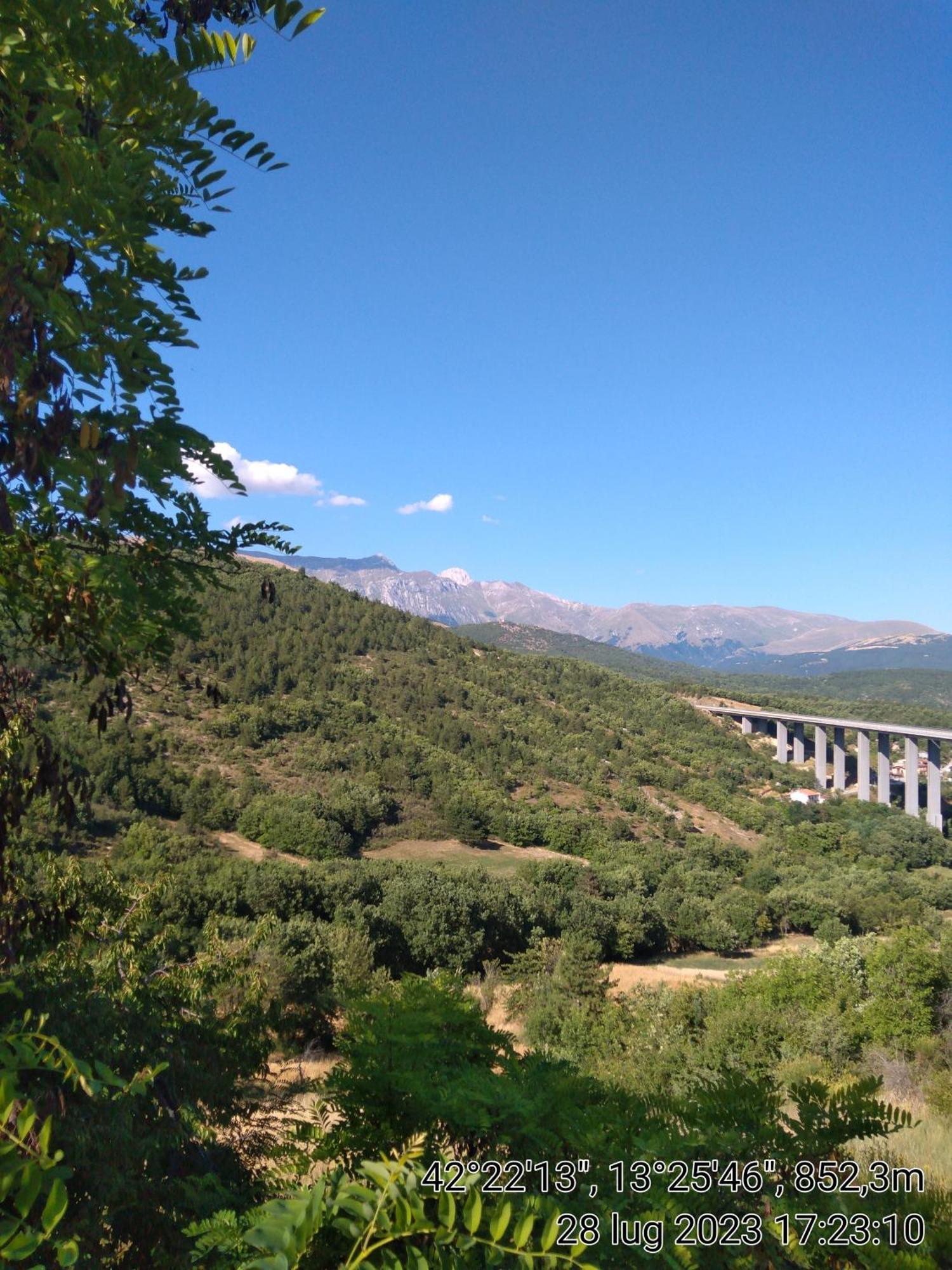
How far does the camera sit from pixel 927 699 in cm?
14700

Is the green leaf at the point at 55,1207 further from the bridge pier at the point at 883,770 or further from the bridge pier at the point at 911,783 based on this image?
the bridge pier at the point at 883,770

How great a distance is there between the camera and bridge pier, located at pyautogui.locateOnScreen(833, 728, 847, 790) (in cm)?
6838

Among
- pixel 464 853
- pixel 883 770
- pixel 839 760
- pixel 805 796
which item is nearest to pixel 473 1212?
pixel 464 853

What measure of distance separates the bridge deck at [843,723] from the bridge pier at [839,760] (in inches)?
76.6

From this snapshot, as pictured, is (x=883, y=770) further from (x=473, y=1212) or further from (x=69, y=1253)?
(x=69, y=1253)

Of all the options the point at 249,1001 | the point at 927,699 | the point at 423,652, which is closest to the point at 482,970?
the point at 249,1001

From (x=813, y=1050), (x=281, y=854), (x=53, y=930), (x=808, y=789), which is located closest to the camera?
(x=53, y=930)

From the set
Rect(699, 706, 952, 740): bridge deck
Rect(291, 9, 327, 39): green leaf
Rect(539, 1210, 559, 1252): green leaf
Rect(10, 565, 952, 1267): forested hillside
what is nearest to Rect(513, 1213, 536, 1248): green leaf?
Rect(539, 1210, 559, 1252): green leaf

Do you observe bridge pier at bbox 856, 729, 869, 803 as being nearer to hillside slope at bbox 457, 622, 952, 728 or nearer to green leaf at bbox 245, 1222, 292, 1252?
hillside slope at bbox 457, 622, 952, 728

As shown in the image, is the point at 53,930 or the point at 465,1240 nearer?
the point at 465,1240

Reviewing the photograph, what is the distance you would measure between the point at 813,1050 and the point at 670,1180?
11579 millimetres

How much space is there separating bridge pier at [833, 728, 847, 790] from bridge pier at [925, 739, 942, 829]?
325 inches

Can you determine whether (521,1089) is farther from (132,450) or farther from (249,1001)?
(249,1001)

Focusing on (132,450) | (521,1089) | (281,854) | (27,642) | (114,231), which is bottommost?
(281,854)
